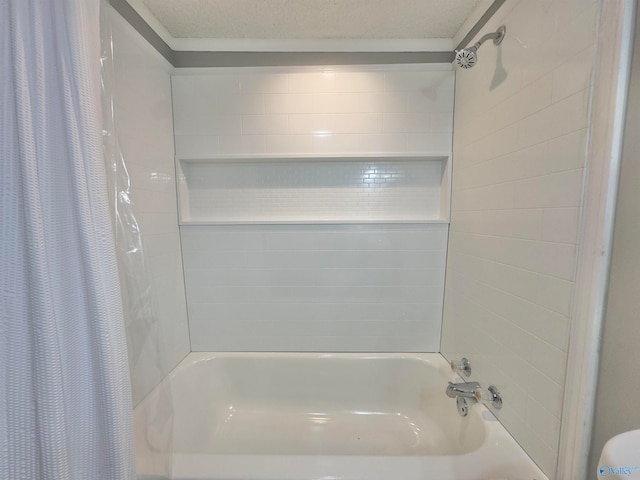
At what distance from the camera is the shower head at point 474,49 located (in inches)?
39.7

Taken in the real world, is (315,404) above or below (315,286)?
below

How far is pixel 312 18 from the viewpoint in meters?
1.25

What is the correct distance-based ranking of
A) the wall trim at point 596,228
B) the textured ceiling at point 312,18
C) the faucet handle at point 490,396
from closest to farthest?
the wall trim at point 596,228 < the faucet handle at point 490,396 < the textured ceiling at point 312,18

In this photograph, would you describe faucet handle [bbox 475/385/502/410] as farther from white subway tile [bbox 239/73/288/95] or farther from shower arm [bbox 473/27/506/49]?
white subway tile [bbox 239/73/288/95]

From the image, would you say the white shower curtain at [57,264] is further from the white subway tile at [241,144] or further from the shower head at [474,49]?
the shower head at [474,49]

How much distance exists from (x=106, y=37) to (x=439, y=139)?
4.81 feet

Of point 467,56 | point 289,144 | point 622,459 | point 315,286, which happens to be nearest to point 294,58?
point 289,144

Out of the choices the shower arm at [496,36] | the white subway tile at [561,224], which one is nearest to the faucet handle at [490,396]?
the white subway tile at [561,224]

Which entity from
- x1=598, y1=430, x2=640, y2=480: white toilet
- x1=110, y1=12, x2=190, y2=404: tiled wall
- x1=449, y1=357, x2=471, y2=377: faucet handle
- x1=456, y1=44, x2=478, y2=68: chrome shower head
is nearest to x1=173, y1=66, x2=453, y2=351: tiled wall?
x1=110, y1=12, x2=190, y2=404: tiled wall

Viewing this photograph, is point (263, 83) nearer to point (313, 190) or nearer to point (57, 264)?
point (313, 190)

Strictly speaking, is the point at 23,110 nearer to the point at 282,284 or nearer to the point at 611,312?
the point at 282,284

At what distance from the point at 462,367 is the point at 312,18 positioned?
1.87 m

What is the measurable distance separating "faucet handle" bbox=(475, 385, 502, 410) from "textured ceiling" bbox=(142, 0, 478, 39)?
1.70 meters

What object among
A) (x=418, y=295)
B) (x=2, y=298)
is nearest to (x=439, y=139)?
(x=418, y=295)
